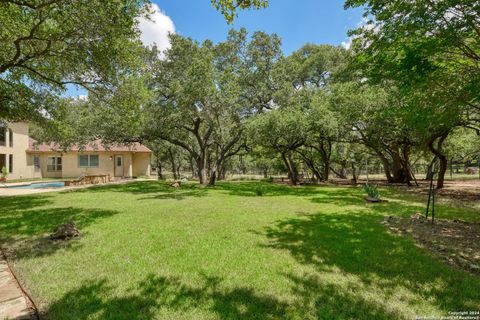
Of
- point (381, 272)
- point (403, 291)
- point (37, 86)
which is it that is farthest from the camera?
point (37, 86)

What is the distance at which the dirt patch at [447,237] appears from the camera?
15.2ft

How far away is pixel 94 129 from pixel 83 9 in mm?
11718

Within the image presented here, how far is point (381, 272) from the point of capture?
418 cm

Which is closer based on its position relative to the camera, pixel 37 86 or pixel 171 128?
pixel 37 86

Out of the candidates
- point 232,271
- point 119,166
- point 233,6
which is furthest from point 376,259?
point 119,166

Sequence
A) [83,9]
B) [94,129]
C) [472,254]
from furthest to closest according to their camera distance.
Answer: [94,129], [83,9], [472,254]

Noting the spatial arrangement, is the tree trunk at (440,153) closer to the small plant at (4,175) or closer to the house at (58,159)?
the house at (58,159)

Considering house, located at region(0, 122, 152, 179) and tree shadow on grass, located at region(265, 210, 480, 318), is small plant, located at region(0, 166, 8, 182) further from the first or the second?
tree shadow on grass, located at region(265, 210, 480, 318)

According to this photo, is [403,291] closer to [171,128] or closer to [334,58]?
[171,128]

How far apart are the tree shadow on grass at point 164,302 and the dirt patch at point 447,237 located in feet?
11.7

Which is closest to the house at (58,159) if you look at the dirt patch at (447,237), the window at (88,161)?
the window at (88,161)

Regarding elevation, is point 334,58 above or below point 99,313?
above

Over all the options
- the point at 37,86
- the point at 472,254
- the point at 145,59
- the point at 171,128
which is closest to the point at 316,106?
the point at 171,128

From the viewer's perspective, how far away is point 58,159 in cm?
2695
